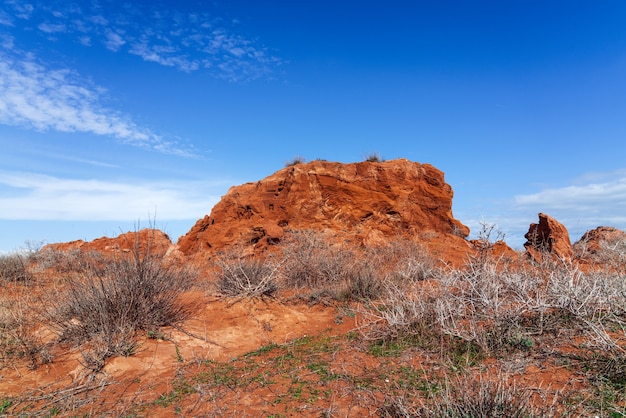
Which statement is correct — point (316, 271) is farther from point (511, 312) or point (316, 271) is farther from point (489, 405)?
point (489, 405)

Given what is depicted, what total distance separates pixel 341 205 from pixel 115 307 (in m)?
13.4

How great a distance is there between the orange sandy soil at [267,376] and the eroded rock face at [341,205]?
38.0 feet

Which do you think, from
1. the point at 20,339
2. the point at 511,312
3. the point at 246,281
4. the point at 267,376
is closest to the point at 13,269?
the point at 20,339

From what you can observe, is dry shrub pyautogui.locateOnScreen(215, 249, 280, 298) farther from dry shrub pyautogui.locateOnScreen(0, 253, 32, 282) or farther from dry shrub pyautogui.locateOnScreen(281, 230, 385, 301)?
dry shrub pyautogui.locateOnScreen(0, 253, 32, 282)

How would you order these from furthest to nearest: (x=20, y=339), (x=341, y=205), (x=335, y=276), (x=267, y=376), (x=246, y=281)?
1. (x=341, y=205)
2. (x=335, y=276)
3. (x=246, y=281)
4. (x=20, y=339)
5. (x=267, y=376)

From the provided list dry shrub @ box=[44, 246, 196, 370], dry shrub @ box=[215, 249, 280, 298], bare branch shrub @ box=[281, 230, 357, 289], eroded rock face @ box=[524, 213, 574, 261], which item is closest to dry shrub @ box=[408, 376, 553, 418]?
dry shrub @ box=[44, 246, 196, 370]

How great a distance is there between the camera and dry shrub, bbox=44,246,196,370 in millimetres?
5555

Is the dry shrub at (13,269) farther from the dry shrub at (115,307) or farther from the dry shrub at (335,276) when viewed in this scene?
the dry shrub at (335,276)

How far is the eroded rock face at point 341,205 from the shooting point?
17.8 metres

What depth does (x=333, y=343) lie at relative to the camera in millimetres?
5723

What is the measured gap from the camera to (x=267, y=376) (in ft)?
15.2

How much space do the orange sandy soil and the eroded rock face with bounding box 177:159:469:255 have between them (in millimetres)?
11588

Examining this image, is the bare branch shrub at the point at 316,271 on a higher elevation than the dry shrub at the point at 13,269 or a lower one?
lower

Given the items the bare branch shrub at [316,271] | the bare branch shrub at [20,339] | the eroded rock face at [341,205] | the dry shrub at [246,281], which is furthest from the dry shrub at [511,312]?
the eroded rock face at [341,205]
